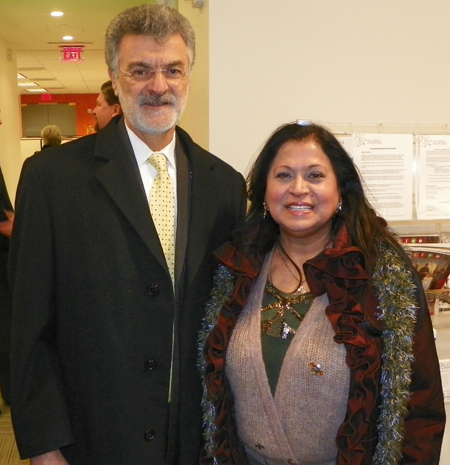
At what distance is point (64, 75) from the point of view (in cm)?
1131

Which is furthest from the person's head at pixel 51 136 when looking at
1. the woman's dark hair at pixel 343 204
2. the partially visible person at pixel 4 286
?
the woman's dark hair at pixel 343 204

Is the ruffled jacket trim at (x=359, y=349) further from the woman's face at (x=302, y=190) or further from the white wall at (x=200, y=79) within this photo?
the white wall at (x=200, y=79)

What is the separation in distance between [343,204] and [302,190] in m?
0.16

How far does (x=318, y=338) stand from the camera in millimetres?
1448

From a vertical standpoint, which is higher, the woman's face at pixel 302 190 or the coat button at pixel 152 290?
the woman's face at pixel 302 190

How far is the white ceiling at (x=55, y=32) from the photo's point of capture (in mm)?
6297

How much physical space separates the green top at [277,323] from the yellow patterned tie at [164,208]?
26cm

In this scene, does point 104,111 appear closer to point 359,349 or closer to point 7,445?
point 7,445

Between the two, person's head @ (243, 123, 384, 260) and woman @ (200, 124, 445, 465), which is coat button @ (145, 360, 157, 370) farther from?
person's head @ (243, 123, 384, 260)

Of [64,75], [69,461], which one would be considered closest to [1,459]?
[69,461]

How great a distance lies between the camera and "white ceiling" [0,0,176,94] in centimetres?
630

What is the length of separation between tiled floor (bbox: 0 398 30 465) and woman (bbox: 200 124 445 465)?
225cm

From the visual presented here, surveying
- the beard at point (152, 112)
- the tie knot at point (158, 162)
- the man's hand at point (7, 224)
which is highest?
the beard at point (152, 112)

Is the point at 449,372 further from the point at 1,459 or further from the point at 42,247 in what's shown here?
the point at 1,459
